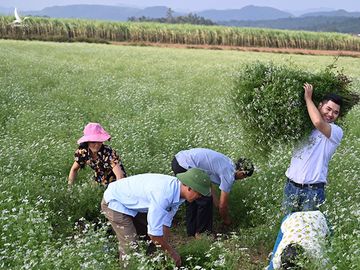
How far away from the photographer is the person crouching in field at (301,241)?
439 centimetres

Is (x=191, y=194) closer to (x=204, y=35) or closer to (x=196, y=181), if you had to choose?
(x=196, y=181)

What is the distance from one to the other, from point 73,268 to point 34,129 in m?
6.04

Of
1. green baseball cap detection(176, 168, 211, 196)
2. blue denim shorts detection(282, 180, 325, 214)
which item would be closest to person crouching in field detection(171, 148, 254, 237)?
blue denim shorts detection(282, 180, 325, 214)

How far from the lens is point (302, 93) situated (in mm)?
5609

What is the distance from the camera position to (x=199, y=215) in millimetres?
6246

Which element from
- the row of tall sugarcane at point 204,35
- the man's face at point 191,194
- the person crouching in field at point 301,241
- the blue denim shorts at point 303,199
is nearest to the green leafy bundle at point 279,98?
the blue denim shorts at point 303,199

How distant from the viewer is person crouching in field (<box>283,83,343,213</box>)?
17.8 feet

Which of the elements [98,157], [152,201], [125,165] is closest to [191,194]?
[152,201]

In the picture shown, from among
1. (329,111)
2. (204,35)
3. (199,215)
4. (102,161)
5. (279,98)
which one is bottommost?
(204,35)

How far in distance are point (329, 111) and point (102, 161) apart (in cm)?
306

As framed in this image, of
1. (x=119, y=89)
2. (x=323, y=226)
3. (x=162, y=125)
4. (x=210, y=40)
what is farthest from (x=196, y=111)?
(x=210, y=40)

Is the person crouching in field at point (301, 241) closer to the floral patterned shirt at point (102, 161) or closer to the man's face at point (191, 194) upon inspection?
the man's face at point (191, 194)

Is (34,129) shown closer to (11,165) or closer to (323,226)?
(11,165)

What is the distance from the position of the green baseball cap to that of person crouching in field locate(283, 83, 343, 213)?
140 cm
